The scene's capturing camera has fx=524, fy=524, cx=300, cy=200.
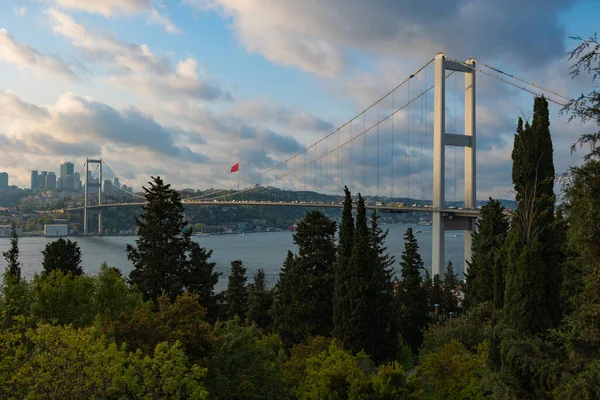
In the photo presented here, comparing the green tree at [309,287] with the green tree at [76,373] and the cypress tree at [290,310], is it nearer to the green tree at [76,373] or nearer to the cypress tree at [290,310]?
the cypress tree at [290,310]

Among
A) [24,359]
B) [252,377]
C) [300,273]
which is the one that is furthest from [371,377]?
[300,273]

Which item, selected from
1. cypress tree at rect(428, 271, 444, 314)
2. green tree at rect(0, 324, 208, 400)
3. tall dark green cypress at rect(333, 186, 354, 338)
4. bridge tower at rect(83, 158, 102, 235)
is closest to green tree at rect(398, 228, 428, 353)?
cypress tree at rect(428, 271, 444, 314)

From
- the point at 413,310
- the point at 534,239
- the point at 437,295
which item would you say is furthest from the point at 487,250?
Answer: the point at 534,239

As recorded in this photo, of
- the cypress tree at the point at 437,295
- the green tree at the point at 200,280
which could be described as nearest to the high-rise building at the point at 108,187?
the cypress tree at the point at 437,295

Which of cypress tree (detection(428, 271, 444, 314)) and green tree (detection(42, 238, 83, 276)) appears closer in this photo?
green tree (detection(42, 238, 83, 276))

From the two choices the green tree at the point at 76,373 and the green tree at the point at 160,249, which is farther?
the green tree at the point at 160,249

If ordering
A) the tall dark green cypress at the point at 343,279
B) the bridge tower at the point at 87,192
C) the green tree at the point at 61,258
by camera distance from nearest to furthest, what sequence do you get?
the tall dark green cypress at the point at 343,279 → the green tree at the point at 61,258 → the bridge tower at the point at 87,192

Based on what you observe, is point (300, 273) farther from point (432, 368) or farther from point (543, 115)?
point (543, 115)

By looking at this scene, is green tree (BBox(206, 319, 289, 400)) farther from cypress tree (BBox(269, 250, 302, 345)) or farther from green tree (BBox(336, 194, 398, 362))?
cypress tree (BBox(269, 250, 302, 345))
